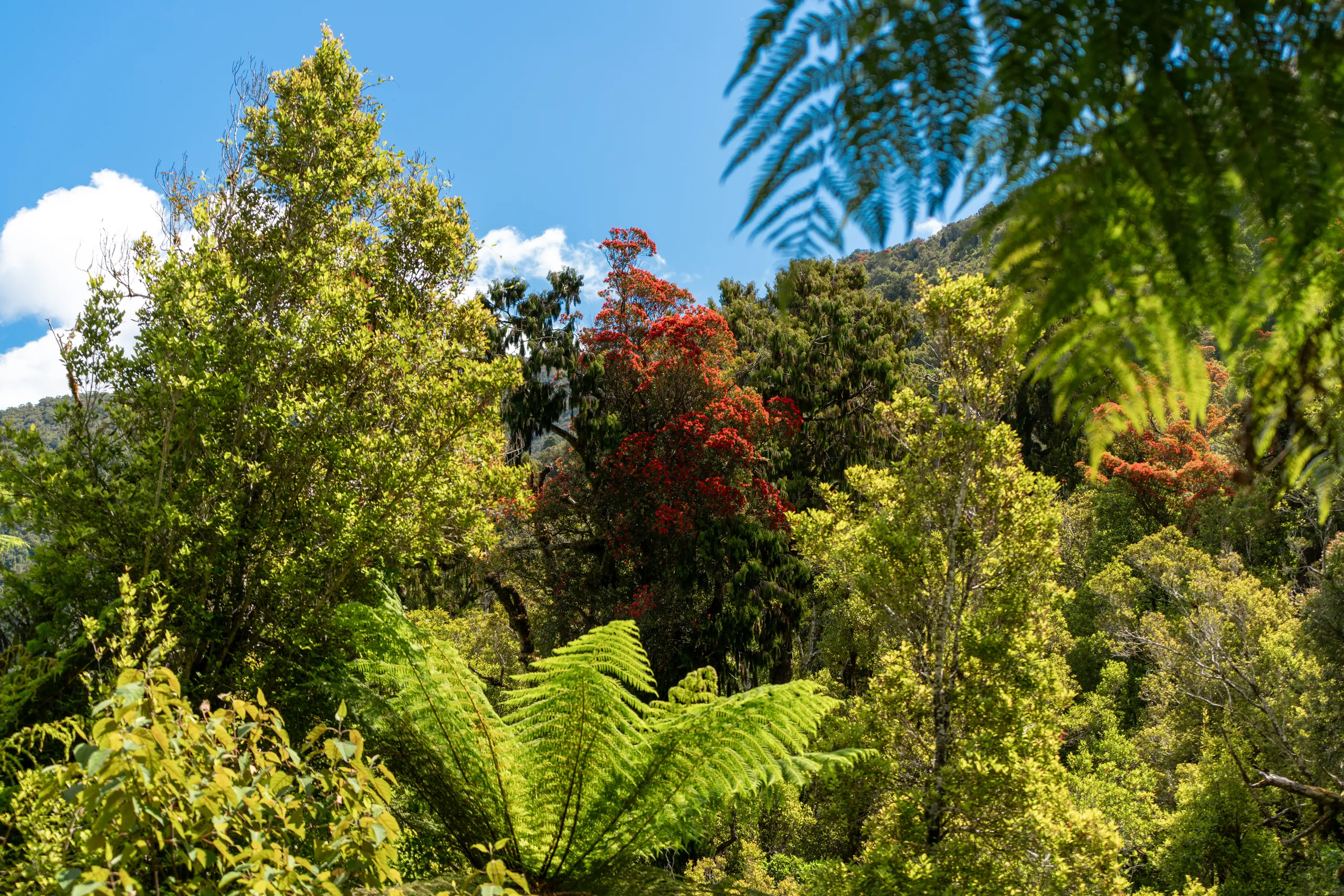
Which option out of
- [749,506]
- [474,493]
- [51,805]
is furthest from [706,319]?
[51,805]

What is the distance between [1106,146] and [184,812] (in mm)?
2255

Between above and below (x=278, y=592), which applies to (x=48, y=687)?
below

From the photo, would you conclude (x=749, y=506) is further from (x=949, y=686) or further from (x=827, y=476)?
(x=949, y=686)

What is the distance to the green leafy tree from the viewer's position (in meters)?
0.85

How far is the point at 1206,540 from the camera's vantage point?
62.3 ft

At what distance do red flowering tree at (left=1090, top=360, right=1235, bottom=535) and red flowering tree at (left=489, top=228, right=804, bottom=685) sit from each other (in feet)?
47.0

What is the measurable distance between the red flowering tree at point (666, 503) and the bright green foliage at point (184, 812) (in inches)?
292

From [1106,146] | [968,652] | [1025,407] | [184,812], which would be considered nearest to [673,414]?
[968,652]

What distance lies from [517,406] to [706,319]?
122 inches

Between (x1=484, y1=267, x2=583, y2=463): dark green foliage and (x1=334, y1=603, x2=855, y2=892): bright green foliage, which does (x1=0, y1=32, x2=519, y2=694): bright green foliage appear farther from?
(x1=484, y1=267, x2=583, y2=463): dark green foliage

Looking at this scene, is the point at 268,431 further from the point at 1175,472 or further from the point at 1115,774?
the point at 1175,472

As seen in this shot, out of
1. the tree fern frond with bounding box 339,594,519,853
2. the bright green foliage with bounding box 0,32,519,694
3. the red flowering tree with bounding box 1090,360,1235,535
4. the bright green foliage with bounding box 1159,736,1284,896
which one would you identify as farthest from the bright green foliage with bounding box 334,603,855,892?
the red flowering tree with bounding box 1090,360,1235,535

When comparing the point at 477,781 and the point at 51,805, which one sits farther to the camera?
the point at 477,781

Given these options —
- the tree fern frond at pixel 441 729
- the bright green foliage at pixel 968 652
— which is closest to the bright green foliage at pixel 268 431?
the tree fern frond at pixel 441 729
